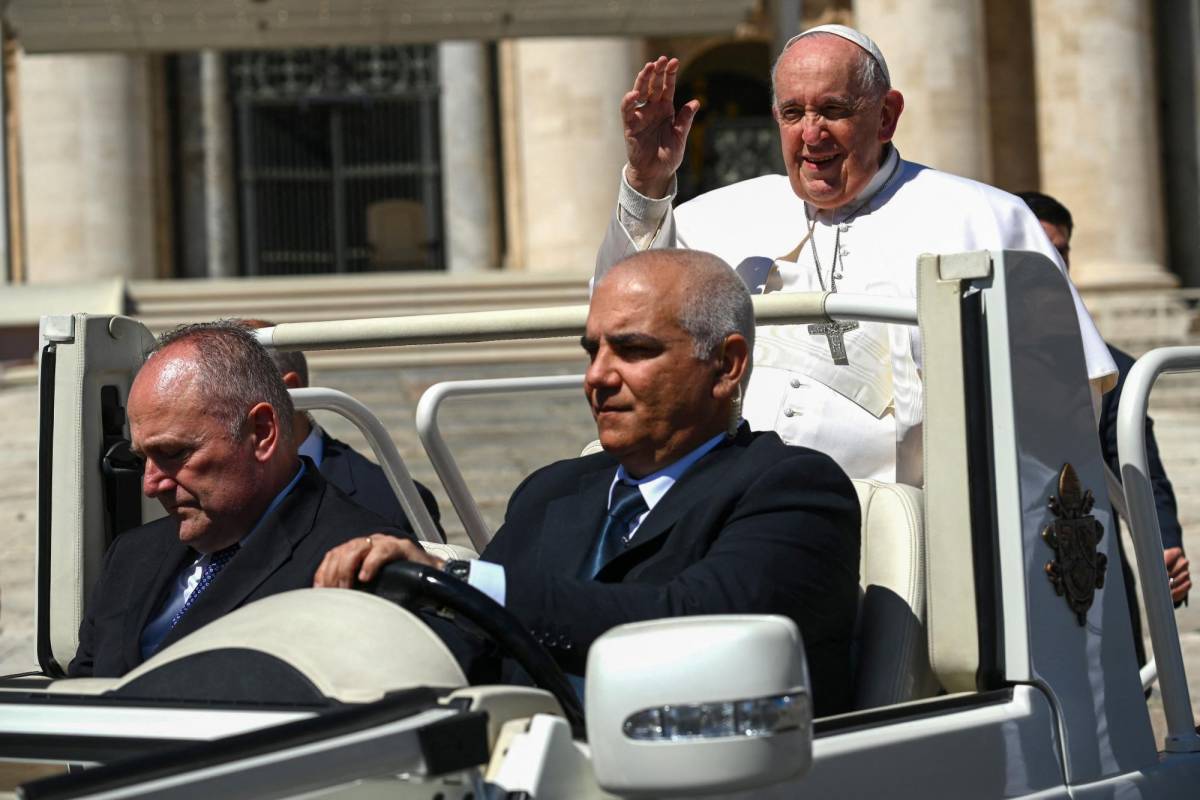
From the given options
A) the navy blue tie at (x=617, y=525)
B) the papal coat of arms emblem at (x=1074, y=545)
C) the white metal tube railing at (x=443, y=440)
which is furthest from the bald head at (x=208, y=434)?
the papal coat of arms emblem at (x=1074, y=545)

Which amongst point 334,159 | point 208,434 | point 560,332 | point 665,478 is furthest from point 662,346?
point 334,159

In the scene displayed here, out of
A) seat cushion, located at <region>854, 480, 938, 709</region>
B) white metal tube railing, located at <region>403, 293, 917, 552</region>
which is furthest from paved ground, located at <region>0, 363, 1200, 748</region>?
seat cushion, located at <region>854, 480, 938, 709</region>

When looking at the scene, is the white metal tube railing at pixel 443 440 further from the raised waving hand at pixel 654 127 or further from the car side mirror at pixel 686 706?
the car side mirror at pixel 686 706

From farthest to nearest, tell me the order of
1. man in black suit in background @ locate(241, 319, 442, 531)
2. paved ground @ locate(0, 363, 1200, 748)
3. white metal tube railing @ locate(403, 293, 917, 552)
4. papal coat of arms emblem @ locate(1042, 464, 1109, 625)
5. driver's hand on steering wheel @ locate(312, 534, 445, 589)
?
paved ground @ locate(0, 363, 1200, 748) → man in black suit in background @ locate(241, 319, 442, 531) → white metal tube railing @ locate(403, 293, 917, 552) → papal coat of arms emblem @ locate(1042, 464, 1109, 625) → driver's hand on steering wheel @ locate(312, 534, 445, 589)

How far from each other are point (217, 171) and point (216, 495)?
2181 centimetres

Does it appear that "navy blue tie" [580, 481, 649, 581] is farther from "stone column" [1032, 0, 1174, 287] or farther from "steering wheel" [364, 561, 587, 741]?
"stone column" [1032, 0, 1174, 287]

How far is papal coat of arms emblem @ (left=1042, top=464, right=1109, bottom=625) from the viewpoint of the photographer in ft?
9.02

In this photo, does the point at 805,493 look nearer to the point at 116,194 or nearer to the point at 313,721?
the point at 313,721

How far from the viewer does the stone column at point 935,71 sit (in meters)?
21.5

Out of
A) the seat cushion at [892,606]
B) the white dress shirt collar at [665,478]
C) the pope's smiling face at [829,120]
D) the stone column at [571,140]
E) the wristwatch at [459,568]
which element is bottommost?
the seat cushion at [892,606]

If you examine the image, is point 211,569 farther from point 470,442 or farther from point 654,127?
point 470,442

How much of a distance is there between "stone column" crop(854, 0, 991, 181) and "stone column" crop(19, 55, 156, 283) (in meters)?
8.48

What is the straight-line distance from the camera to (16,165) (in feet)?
76.5

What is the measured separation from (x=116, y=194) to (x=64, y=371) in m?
18.6
